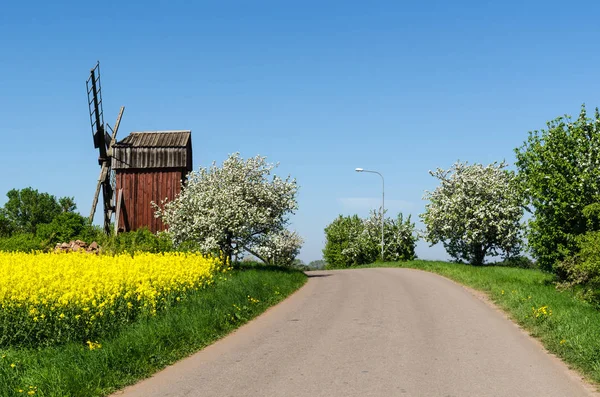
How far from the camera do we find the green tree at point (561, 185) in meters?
22.5

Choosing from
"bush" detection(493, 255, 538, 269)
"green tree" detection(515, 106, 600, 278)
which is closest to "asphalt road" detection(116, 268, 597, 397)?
"green tree" detection(515, 106, 600, 278)

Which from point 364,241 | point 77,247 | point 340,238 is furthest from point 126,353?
point 340,238

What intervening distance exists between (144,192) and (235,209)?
52.1 feet

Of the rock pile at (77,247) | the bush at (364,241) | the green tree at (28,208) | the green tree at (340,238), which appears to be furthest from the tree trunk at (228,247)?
the green tree at (28,208)

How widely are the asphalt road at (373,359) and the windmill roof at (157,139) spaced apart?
26.5m

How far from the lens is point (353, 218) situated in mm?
64875

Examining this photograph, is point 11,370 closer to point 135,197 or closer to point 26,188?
point 135,197

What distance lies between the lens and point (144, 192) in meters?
40.6

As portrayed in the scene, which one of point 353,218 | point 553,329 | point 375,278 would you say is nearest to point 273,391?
point 553,329

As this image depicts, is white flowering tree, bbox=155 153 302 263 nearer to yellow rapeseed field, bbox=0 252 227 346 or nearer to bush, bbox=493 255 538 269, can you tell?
yellow rapeseed field, bbox=0 252 227 346

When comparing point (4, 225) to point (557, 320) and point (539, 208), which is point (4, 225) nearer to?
point (539, 208)

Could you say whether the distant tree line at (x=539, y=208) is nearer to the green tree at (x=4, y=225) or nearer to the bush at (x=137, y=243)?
the bush at (x=137, y=243)

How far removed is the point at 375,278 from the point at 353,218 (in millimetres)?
37015

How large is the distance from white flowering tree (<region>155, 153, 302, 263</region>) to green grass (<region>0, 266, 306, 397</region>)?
10.1m
